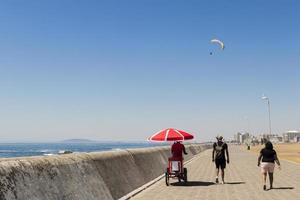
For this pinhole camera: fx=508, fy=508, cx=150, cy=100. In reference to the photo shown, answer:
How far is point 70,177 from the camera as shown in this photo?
34.3 ft

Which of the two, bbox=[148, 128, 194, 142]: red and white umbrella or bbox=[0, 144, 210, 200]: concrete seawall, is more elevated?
bbox=[148, 128, 194, 142]: red and white umbrella

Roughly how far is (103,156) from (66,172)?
11.8ft

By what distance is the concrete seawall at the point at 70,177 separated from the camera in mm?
8039

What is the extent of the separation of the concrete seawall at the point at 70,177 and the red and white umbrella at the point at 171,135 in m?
1.79

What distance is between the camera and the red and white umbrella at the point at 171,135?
19375 mm

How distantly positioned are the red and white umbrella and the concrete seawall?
1792mm

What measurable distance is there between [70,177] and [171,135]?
9.40 meters

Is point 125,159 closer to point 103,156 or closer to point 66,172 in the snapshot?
point 103,156

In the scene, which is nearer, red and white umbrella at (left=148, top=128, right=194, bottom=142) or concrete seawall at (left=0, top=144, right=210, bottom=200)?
concrete seawall at (left=0, top=144, right=210, bottom=200)

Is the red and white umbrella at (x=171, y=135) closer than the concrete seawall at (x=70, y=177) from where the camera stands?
No

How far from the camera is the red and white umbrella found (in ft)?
63.6

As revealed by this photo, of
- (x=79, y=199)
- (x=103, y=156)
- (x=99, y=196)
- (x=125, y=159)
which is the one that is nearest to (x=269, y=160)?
(x=125, y=159)

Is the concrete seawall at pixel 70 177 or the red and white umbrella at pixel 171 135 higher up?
the red and white umbrella at pixel 171 135

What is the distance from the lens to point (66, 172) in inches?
408
